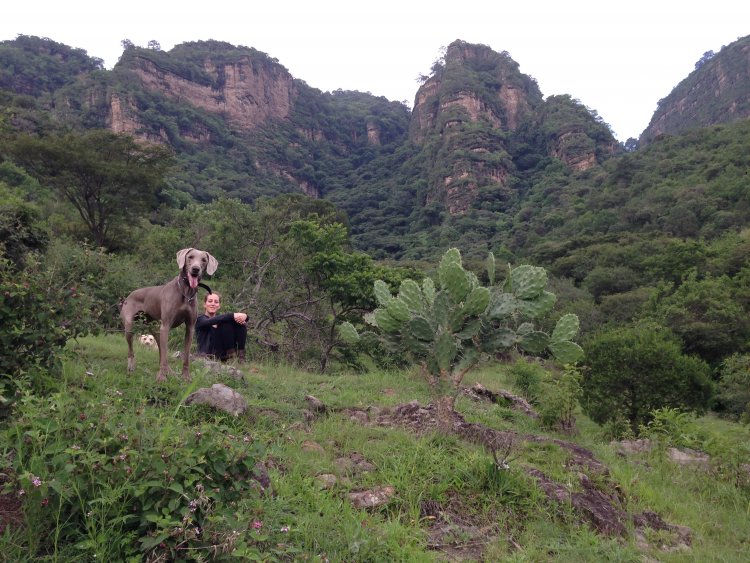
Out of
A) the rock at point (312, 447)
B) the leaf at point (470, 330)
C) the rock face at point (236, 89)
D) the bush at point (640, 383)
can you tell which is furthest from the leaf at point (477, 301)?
the rock face at point (236, 89)

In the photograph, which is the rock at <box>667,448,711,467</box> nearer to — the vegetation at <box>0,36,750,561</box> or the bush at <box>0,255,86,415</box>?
the vegetation at <box>0,36,750,561</box>

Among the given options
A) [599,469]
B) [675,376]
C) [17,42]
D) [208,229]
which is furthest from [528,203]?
[17,42]

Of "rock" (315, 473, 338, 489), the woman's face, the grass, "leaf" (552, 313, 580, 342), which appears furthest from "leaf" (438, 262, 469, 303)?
the woman's face

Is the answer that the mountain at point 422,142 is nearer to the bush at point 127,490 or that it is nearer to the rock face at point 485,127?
the rock face at point 485,127

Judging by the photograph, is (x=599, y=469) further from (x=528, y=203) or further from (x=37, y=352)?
(x=528, y=203)

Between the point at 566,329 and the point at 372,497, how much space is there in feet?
11.5

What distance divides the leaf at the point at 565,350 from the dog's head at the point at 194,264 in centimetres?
385

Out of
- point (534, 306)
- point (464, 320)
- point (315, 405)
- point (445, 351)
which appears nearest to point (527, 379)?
point (534, 306)

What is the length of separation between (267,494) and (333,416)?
6.21ft

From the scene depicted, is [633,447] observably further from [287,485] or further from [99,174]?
[99,174]

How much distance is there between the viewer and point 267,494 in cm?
281

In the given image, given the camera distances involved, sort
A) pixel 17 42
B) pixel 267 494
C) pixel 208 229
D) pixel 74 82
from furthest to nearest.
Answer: pixel 17 42 < pixel 74 82 < pixel 208 229 < pixel 267 494

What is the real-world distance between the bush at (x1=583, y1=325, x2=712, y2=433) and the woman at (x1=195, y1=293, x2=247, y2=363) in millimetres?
6688

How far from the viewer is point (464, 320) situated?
17.5 feet
